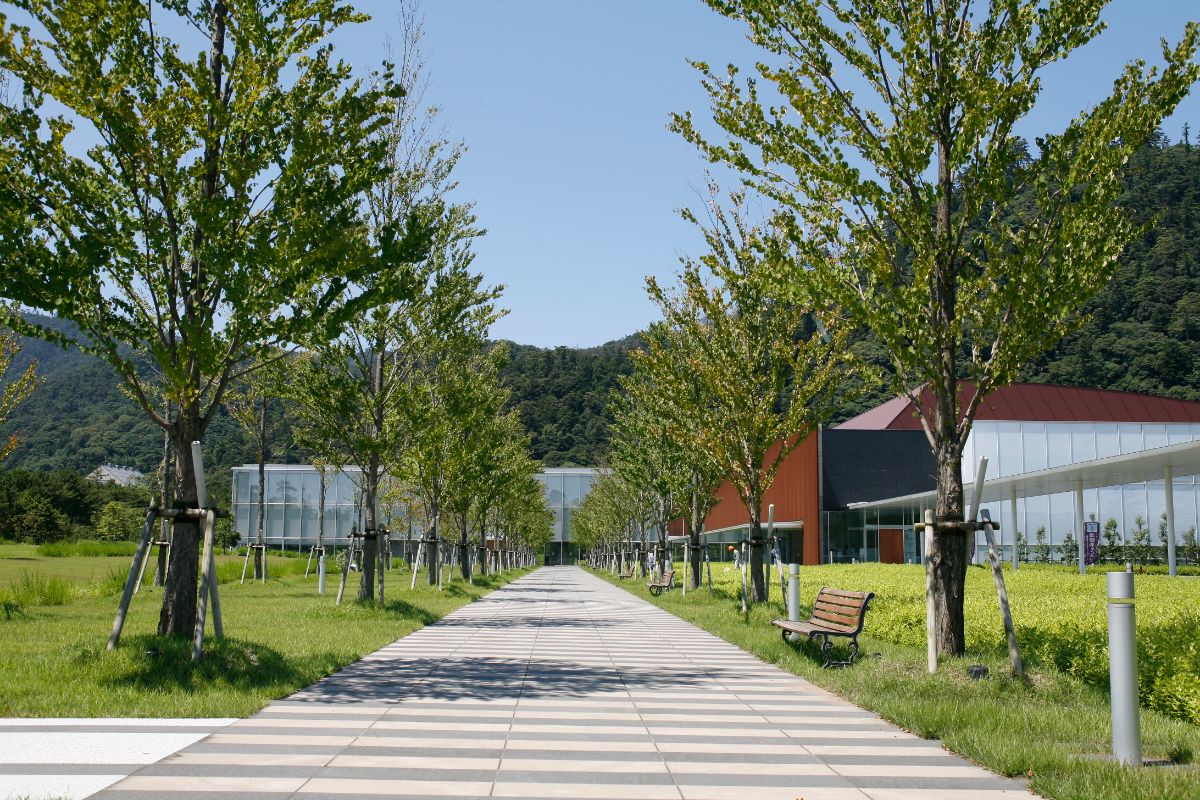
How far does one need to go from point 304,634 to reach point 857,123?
32.4ft

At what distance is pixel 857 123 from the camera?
10750 mm

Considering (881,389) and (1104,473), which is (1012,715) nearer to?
(1104,473)

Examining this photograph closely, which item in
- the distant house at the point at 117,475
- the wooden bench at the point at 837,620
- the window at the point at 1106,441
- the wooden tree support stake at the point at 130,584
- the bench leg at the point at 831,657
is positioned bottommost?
the bench leg at the point at 831,657

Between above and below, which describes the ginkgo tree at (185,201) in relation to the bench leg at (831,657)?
above

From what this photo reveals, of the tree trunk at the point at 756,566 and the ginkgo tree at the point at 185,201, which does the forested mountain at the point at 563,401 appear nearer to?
the tree trunk at the point at 756,566

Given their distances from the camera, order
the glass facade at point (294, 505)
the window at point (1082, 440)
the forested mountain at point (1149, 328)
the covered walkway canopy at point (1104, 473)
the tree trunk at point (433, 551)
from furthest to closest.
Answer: the glass facade at point (294, 505), the forested mountain at point (1149, 328), the window at point (1082, 440), the tree trunk at point (433, 551), the covered walkway canopy at point (1104, 473)

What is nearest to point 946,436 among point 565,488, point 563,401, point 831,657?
point 831,657

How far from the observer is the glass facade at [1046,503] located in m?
50.8

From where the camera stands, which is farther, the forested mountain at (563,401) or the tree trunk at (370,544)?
the forested mountain at (563,401)

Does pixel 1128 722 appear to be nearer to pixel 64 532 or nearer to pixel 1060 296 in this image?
pixel 1060 296

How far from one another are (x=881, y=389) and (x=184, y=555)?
66.8 metres

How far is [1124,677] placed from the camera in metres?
6.24

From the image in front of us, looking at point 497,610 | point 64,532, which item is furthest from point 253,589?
point 64,532

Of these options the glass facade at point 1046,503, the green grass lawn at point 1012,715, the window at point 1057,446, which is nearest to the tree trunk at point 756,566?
the green grass lawn at point 1012,715
